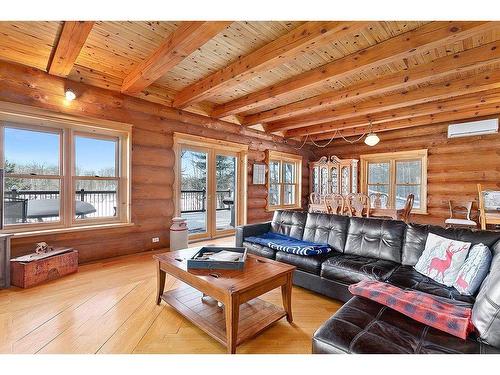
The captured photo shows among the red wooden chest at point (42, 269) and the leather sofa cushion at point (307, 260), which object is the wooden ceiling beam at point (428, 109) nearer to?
the leather sofa cushion at point (307, 260)

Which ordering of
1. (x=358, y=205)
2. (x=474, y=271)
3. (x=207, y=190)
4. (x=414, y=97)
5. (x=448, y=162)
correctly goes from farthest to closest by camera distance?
(x=448, y=162), (x=207, y=190), (x=358, y=205), (x=414, y=97), (x=474, y=271)

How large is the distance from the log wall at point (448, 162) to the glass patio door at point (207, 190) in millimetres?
4167

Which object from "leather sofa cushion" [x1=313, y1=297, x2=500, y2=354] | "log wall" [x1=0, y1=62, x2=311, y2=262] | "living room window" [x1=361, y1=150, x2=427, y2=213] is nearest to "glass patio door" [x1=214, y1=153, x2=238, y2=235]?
"log wall" [x1=0, y1=62, x2=311, y2=262]

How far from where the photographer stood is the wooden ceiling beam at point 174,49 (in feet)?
7.05

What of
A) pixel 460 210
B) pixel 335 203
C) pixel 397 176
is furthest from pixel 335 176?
pixel 460 210

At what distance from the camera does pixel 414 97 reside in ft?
13.0

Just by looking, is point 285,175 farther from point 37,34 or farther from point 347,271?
point 37,34

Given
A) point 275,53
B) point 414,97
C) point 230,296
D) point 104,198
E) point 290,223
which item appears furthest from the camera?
point 414,97

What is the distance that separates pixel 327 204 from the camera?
516 cm

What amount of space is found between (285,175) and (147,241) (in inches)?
155

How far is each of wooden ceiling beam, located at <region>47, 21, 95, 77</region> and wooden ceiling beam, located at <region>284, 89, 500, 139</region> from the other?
4.92 metres

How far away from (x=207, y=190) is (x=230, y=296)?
3.46m

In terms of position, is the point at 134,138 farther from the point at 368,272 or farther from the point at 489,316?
the point at 489,316
